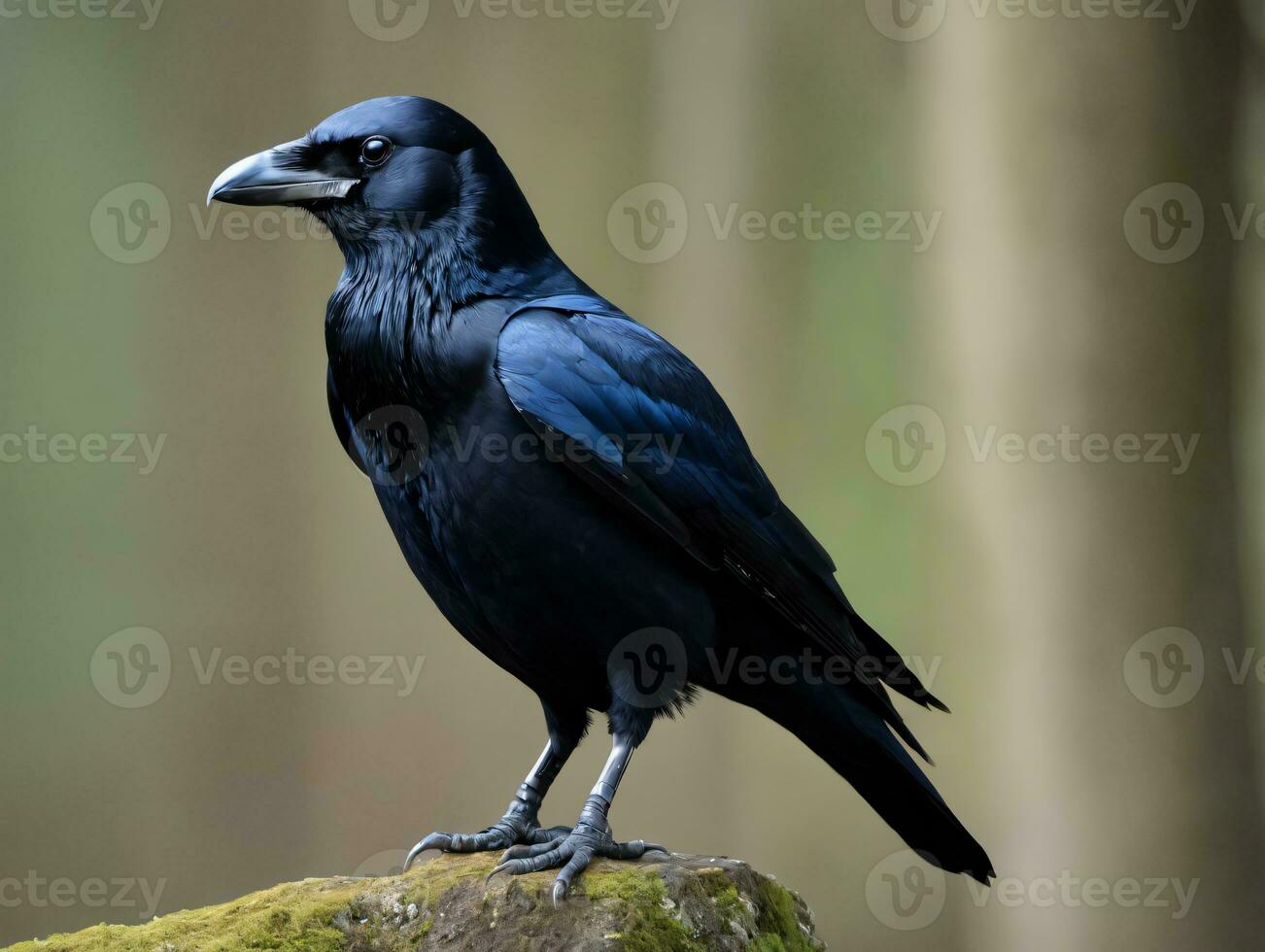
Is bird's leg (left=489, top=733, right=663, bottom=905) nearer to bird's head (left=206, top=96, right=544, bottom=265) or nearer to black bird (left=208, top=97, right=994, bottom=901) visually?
black bird (left=208, top=97, right=994, bottom=901)

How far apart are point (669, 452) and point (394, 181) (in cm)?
86

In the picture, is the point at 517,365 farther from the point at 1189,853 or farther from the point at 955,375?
the point at 1189,853

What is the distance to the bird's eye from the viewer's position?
9.50 feet

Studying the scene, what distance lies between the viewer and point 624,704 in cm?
273

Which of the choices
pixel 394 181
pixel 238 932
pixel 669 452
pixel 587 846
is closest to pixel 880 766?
pixel 587 846

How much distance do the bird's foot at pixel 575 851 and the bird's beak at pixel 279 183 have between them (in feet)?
4.82

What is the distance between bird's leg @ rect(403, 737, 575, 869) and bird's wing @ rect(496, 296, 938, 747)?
24.9 inches

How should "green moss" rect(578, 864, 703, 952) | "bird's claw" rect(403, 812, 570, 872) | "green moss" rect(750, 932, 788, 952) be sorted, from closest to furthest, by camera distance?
"green moss" rect(578, 864, 703, 952)
"green moss" rect(750, 932, 788, 952)
"bird's claw" rect(403, 812, 570, 872)

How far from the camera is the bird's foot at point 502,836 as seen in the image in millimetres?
2834

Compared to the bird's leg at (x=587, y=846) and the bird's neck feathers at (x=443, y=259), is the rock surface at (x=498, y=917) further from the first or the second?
the bird's neck feathers at (x=443, y=259)

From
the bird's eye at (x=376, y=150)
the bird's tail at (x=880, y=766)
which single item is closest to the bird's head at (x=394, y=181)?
the bird's eye at (x=376, y=150)

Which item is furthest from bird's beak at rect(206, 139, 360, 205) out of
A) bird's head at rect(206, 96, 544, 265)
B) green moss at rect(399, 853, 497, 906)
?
green moss at rect(399, 853, 497, 906)

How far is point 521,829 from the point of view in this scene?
2.94 m

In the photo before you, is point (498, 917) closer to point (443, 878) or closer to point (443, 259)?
point (443, 878)
